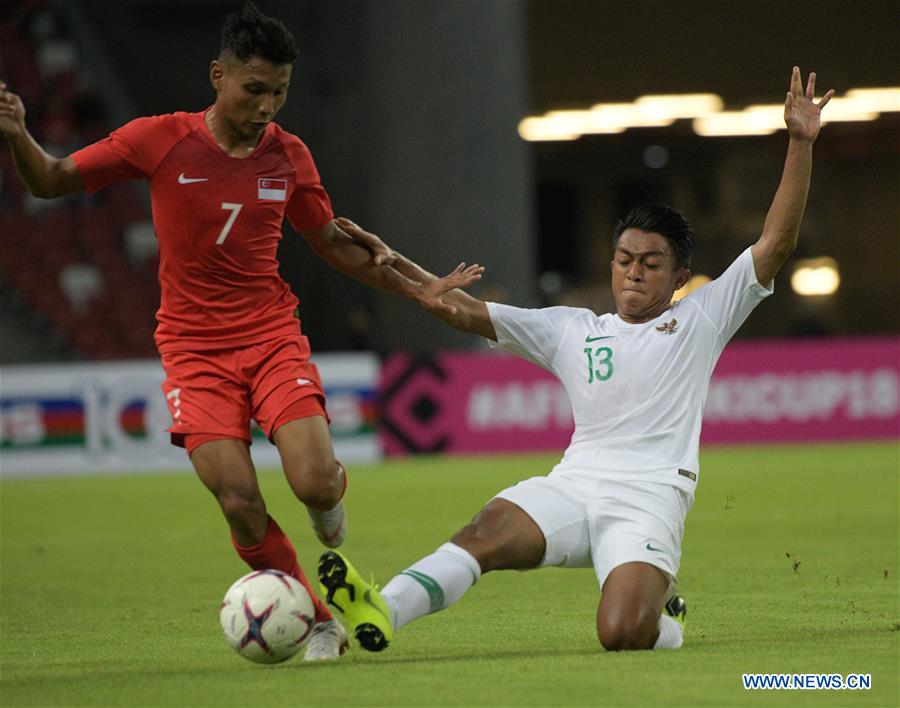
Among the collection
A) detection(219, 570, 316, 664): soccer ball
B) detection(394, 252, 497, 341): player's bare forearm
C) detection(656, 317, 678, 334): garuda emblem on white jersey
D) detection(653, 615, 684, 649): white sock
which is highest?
detection(394, 252, 497, 341): player's bare forearm

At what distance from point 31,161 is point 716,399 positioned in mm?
13681

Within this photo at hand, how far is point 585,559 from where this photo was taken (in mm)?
5668

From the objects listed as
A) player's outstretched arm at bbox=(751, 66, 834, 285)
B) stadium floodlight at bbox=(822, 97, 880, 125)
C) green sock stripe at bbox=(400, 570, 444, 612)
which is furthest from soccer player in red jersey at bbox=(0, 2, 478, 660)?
stadium floodlight at bbox=(822, 97, 880, 125)

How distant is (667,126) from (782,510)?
21.9m

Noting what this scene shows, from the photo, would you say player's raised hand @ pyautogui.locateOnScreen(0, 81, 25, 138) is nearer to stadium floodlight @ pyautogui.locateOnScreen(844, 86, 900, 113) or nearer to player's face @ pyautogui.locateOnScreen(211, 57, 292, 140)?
player's face @ pyautogui.locateOnScreen(211, 57, 292, 140)

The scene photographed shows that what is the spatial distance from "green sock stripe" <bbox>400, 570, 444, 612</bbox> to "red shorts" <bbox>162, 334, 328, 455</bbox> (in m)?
0.85

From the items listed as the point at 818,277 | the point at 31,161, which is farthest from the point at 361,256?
the point at 818,277

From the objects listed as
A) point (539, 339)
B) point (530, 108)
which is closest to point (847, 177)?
point (530, 108)

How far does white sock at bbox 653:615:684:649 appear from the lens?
17.7 feet

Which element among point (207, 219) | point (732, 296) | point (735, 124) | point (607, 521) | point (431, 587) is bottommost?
point (431, 587)

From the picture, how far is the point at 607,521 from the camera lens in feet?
18.3

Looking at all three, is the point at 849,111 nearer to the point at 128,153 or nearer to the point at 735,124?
the point at 735,124

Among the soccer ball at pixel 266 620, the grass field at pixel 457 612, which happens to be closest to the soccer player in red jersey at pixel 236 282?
the soccer ball at pixel 266 620

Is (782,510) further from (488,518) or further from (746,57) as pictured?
(746,57)
